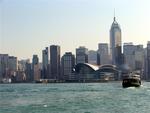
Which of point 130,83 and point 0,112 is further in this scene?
point 130,83

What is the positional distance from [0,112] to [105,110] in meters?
13.5

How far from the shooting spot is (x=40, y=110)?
6153 centimetres

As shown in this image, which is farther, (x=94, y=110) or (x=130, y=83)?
(x=130, y=83)

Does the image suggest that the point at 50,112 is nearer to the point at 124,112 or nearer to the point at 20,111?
the point at 20,111

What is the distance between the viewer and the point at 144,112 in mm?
58188

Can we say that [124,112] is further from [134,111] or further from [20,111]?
[20,111]

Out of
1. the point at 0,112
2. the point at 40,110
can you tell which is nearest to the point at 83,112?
the point at 40,110

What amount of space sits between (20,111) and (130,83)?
93774 millimetres

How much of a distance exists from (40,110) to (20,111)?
2.61 meters

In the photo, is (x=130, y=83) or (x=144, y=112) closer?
(x=144, y=112)

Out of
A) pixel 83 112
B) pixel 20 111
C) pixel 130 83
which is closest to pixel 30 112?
pixel 20 111

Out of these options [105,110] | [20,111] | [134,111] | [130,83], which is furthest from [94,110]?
[130,83]

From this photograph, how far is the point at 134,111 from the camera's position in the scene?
5944 centimetres

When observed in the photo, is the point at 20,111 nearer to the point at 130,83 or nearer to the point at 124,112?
the point at 124,112
